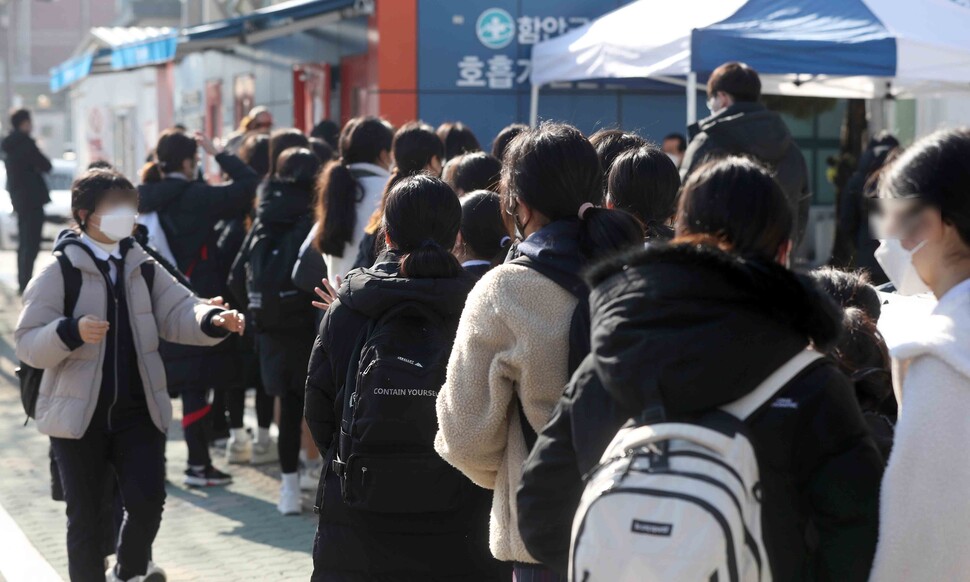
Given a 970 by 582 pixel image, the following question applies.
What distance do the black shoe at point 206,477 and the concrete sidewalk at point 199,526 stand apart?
0.06 meters

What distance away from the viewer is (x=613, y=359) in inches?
93.6

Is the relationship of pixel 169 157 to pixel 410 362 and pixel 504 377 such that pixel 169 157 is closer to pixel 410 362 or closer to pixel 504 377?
pixel 410 362

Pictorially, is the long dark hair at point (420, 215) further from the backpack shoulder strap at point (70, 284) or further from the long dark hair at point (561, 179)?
the backpack shoulder strap at point (70, 284)

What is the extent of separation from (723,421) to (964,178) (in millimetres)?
607

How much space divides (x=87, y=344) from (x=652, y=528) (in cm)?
363

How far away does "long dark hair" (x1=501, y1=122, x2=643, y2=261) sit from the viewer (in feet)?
10.5

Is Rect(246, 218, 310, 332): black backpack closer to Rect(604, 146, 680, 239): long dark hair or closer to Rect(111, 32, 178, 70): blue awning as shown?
Rect(604, 146, 680, 239): long dark hair

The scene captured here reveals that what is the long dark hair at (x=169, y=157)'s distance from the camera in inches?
318

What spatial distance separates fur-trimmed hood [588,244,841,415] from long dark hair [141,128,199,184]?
6.13 metres

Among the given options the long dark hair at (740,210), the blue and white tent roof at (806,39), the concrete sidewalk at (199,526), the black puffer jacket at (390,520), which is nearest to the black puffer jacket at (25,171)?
the concrete sidewalk at (199,526)

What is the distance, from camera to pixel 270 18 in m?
14.1

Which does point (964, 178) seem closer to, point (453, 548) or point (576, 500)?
point (576, 500)

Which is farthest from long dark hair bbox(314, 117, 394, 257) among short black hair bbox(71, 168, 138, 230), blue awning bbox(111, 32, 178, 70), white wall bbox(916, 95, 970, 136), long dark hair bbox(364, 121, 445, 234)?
white wall bbox(916, 95, 970, 136)

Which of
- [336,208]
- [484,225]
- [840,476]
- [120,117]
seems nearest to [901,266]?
[840,476]
